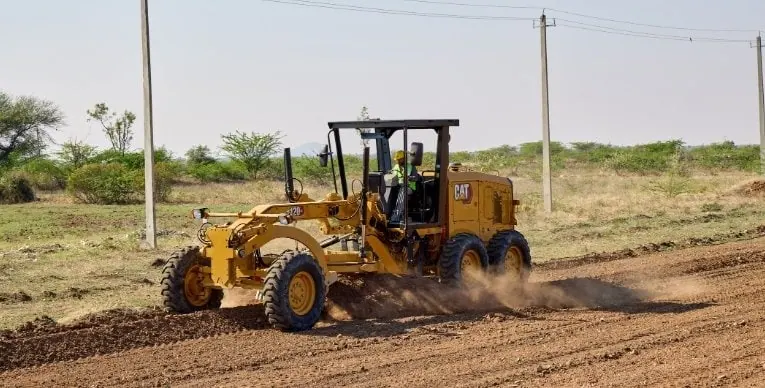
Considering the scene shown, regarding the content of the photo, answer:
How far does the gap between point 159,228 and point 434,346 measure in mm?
16337

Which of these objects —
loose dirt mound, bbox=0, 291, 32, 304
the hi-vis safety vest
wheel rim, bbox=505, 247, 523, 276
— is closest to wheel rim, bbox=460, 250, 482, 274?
wheel rim, bbox=505, 247, 523, 276

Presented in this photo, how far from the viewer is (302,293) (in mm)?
11484

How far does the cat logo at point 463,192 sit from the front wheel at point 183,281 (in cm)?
369

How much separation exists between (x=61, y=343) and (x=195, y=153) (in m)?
51.7

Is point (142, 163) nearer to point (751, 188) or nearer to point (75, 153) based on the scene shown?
point (75, 153)

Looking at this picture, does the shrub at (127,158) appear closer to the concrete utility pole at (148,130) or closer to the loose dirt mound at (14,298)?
the concrete utility pole at (148,130)

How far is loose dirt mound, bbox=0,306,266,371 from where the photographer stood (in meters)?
9.98

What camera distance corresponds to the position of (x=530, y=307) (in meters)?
13.0

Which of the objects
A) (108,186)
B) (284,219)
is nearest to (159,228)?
(108,186)

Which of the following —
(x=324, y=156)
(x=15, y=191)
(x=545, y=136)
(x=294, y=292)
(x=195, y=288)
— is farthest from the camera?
(x=15, y=191)

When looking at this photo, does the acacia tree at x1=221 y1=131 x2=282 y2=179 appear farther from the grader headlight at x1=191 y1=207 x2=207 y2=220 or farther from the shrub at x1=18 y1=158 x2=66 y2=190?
the grader headlight at x1=191 y1=207 x2=207 y2=220

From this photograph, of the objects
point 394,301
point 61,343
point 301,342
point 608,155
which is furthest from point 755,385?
point 608,155

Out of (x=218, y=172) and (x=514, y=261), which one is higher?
(x=218, y=172)

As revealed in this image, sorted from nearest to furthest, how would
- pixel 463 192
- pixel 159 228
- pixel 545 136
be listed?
pixel 463 192, pixel 159 228, pixel 545 136
